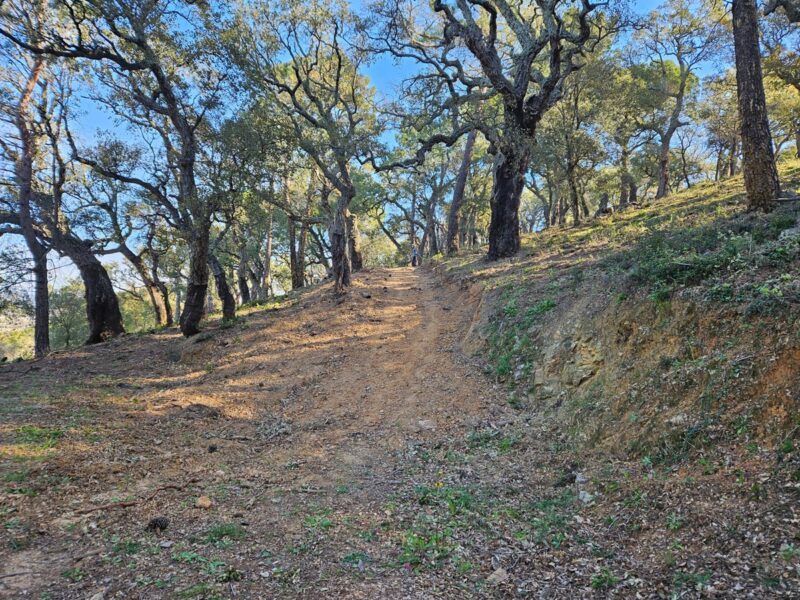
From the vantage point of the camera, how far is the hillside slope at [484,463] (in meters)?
3.42

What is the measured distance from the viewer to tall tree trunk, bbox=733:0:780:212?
8062mm

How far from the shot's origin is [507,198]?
14.9 m

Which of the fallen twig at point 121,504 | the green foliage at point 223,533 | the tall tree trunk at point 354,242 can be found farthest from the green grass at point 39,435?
the tall tree trunk at point 354,242

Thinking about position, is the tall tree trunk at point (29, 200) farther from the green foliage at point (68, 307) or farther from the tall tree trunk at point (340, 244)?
the green foliage at point (68, 307)

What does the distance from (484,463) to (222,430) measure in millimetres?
4674

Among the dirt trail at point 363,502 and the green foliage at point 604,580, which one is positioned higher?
the dirt trail at point 363,502

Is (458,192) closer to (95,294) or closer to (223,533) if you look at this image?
(95,294)

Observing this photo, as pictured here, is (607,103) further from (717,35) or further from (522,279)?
(522,279)

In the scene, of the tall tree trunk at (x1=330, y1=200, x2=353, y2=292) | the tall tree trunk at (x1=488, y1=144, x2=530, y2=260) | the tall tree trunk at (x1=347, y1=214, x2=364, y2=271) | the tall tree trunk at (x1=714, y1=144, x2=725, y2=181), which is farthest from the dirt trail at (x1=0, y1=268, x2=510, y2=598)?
the tall tree trunk at (x1=714, y1=144, x2=725, y2=181)

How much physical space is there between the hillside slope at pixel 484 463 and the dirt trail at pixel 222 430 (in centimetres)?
4

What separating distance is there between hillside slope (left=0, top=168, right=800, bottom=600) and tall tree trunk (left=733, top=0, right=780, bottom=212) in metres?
0.70

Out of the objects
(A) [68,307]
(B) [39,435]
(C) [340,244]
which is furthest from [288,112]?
(A) [68,307]

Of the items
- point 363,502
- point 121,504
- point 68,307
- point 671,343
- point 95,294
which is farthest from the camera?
point 68,307

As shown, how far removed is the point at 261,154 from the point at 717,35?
19891 millimetres
